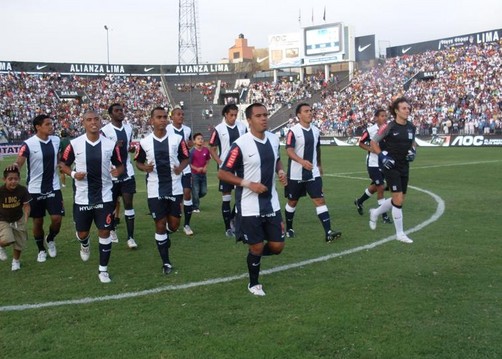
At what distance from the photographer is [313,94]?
5781cm

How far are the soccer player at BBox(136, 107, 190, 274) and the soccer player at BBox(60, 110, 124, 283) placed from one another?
1.90ft

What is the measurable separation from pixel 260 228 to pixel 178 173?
1943 millimetres

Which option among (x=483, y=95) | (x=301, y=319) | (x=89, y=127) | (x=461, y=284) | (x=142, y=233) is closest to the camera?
(x=301, y=319)

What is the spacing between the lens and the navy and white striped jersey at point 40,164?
820 centimetres

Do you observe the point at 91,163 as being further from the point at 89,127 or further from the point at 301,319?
the point at 301,319

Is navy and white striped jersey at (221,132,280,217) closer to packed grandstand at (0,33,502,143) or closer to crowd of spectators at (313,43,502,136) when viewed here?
packed grandstand at (0,33,502,143)

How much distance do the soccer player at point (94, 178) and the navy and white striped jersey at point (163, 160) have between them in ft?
1.88

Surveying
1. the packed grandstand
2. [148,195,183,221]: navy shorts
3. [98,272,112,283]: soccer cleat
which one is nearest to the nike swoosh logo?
the packed grandstand

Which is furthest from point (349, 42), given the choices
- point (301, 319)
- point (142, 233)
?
point (301, 319)

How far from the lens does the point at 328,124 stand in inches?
1938

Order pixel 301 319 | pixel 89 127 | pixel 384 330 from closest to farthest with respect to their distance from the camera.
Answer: pixel 384 330
pixel 301 319
pixel 89 127

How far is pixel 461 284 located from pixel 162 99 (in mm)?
58088

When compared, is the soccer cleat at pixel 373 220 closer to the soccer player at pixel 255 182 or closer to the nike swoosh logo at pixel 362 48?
the soccer player at pixel 255 182

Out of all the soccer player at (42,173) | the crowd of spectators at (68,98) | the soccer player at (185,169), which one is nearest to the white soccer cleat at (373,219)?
the soccer player at (185,169)
